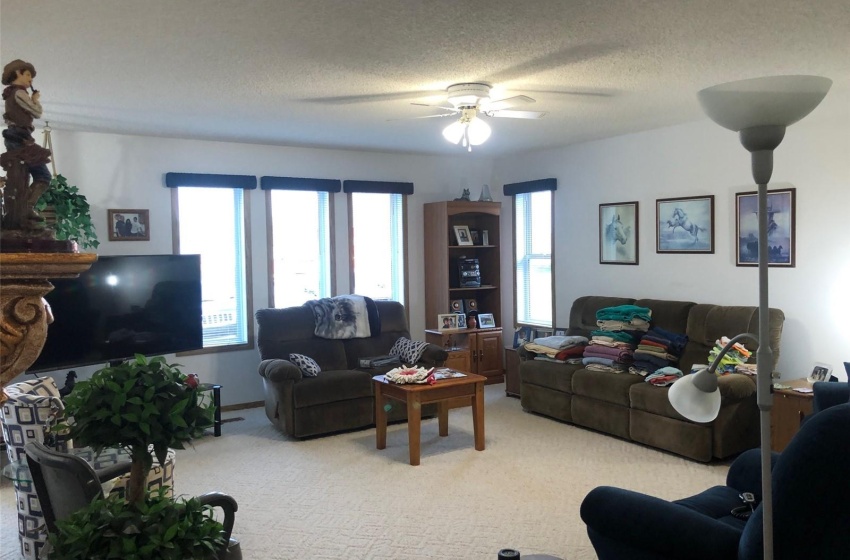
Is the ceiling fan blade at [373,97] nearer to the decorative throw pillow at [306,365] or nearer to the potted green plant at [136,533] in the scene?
the decorative throw pillow at [306,365]

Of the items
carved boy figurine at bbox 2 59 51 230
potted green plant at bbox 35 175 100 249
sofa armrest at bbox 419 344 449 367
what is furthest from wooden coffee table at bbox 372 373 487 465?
carved boy figurine at bbox 2 59 51 230

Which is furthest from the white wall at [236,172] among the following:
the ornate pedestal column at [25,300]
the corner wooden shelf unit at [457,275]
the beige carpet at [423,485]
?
the ornate pedestal column at [25,300]

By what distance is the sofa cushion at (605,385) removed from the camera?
5.09 meters

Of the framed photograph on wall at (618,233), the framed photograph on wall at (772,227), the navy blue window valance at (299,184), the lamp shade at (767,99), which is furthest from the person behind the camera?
the navy blue window valance at (299,184)

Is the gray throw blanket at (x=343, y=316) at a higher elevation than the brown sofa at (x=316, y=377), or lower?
higher

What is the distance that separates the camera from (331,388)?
530 cm

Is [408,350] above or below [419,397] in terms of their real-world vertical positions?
above

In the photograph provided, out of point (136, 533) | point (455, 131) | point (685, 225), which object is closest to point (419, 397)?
point (455, 131)

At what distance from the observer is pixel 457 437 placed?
531 centimetres

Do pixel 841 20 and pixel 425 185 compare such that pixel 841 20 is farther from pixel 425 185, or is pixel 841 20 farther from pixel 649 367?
pixel 425 185

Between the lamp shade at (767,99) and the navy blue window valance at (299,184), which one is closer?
the lamp shade at (767,99)

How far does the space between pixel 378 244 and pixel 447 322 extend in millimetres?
1129

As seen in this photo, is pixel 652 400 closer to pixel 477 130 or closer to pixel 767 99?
pixel 477 130

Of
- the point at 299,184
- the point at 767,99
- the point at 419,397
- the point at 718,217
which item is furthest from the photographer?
the point at 299,184
